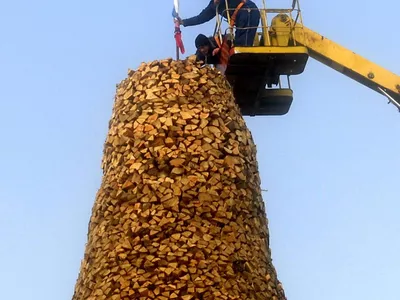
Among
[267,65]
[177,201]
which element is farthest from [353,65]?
[177,201]

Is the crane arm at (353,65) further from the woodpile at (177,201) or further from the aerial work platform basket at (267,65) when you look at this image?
the woodpile at (177,201)

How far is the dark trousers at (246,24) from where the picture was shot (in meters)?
11.9

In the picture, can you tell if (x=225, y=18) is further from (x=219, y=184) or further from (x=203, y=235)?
(x=203, y=235)

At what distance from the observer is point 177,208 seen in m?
8.91

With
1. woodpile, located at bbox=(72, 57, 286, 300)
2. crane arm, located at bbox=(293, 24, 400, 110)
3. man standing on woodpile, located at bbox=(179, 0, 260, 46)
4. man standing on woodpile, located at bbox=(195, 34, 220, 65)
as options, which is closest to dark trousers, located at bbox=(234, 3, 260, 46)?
man standing on woodpile, located at bbox=(179, 0, 260, 46)

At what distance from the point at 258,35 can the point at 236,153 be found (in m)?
3.46

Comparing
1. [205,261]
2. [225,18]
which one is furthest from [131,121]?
[225,18]

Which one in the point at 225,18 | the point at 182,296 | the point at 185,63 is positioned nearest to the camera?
the point at 182,296

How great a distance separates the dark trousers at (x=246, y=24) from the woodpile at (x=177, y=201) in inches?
69.8

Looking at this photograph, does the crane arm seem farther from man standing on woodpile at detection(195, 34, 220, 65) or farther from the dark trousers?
man standing on woodpile at detection(195, 34, 220, 65)

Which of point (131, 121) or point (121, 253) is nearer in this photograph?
point (121, 253)

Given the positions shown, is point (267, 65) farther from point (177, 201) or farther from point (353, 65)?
point (177, 201)

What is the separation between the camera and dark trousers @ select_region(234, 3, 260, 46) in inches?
470

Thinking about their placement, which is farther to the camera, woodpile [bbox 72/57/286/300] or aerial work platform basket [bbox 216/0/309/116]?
aerial work platform basket [bbox 216/0/309/116]
